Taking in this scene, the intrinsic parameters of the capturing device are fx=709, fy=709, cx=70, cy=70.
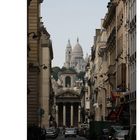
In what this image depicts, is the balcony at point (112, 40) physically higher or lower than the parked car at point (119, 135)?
higher

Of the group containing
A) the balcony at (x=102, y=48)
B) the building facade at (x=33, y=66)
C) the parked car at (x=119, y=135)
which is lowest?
the parked car at (x=119, y=135)

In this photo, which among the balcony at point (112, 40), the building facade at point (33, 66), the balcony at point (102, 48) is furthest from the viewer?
the balcony at point (102, 48)

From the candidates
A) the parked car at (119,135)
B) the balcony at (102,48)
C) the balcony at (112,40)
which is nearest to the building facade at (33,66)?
the balcony at (112,40)

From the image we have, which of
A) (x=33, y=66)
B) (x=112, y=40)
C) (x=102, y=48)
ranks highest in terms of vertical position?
(x=102, y=48)

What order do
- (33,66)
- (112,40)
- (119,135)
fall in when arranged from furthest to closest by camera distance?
(112,40)
(33,66)
(119,135)

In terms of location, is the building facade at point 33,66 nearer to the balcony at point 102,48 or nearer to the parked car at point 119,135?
the parked car at point 119,135

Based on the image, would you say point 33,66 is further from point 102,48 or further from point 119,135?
point 102,48

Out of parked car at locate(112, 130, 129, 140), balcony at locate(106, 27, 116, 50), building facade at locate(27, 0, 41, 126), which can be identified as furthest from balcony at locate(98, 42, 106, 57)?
parked car at locate(112, 130, 129, 140)

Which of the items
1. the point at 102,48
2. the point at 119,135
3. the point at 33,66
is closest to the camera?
the point at 119,135

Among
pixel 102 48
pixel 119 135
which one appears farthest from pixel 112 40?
pixel 119 135

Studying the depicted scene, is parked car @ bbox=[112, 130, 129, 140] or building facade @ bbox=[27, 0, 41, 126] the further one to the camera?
building facade @ bbox=[27, 0, 41, 126]

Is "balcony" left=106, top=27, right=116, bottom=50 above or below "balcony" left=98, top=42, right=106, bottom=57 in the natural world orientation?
below

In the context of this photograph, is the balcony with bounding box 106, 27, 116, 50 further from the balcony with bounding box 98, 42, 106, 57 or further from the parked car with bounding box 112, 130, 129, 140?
the parked car with bounding box 112, 130, 129, 140
